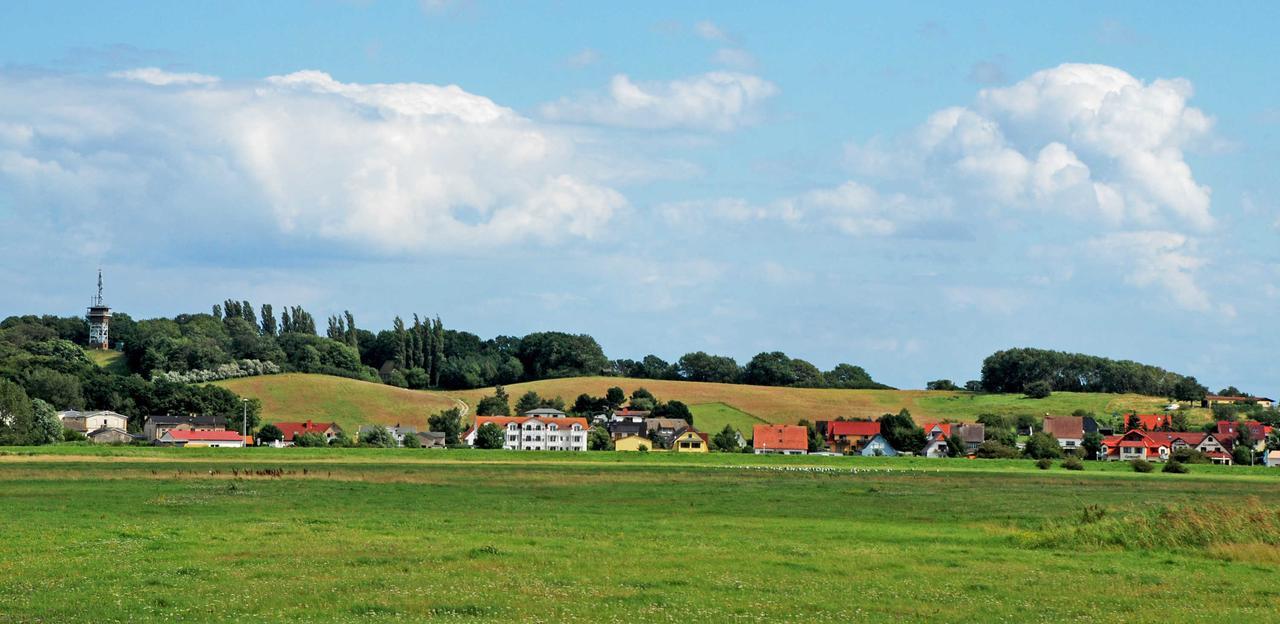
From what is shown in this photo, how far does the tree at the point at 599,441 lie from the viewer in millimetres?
151125

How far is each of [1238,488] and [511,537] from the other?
5375 cm

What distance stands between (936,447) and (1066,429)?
89.3 ft

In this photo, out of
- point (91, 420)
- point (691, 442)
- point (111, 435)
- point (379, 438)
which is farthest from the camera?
point (691, 442)

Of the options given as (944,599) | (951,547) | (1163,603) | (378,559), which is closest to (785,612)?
(944,599)

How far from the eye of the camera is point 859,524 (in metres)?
41.3

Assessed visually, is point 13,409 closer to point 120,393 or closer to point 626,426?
point 120,393

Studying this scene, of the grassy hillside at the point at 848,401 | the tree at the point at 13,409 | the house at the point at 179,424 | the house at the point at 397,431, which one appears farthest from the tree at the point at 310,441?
the grassy hillside at the point at 848,401

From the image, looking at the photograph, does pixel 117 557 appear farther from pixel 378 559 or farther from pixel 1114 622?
pixel 1114 622

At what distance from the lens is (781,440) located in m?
152

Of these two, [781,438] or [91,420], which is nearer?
[781,438]

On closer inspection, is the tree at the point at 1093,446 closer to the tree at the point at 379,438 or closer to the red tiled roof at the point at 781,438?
the red tiled roof at the point at 781,438

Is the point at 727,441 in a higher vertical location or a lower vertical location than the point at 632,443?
higher

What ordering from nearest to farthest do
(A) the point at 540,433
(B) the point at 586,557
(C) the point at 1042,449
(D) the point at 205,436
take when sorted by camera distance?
(B) the point at 586,557, (C) the point at 1042,449, (D) the point at 205,436, (A) the point at 540,433

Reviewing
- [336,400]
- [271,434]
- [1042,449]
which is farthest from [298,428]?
[1042,449]
